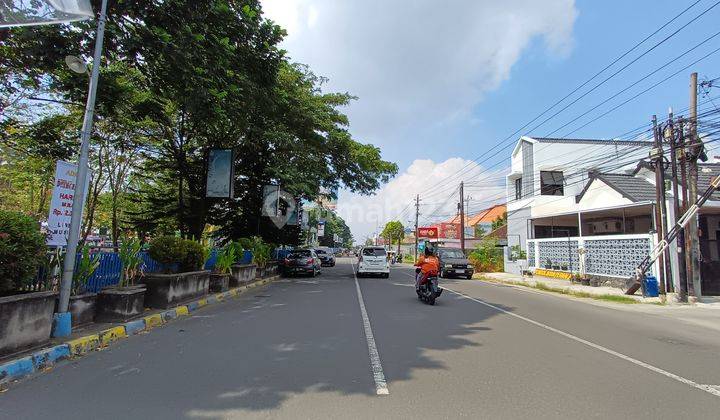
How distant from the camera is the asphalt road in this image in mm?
4129

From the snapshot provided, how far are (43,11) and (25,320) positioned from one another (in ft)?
14.7

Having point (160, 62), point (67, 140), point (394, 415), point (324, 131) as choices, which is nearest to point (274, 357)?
point (394, 415)

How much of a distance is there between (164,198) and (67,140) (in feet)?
30.9

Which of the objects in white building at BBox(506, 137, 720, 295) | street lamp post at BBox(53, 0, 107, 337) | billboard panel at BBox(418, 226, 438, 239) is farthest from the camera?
billboard panel at BBox(418, 226, 438, 239)

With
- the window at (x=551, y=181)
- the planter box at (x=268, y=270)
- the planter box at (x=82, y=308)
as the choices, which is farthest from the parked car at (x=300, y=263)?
the window at (x=551, y=181)

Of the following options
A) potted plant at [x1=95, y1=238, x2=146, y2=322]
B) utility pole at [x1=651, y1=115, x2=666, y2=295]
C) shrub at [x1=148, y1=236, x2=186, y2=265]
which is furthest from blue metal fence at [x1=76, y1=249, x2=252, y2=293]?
utility pole at [x1=651, y1=115, x2=666, y2=295]

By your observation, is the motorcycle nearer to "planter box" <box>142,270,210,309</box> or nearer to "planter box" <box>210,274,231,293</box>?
"planter box" <box>142,270,210,309</box>

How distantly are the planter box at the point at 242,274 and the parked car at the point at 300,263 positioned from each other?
18.0ft

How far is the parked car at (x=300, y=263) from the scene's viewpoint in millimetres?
23781

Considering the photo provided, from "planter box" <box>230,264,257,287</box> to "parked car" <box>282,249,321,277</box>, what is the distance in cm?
548

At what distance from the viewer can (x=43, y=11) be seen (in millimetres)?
6195

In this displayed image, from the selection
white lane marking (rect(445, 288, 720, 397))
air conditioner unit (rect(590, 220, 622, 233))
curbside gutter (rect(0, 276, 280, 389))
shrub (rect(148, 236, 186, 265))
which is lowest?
curbside gutter (rect(0, 276, 280, 389))

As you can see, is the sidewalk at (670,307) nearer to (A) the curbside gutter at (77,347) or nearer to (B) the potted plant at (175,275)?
(A) the curbside gutter at (77,347)

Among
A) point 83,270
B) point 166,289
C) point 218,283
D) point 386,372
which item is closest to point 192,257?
point 166,289
